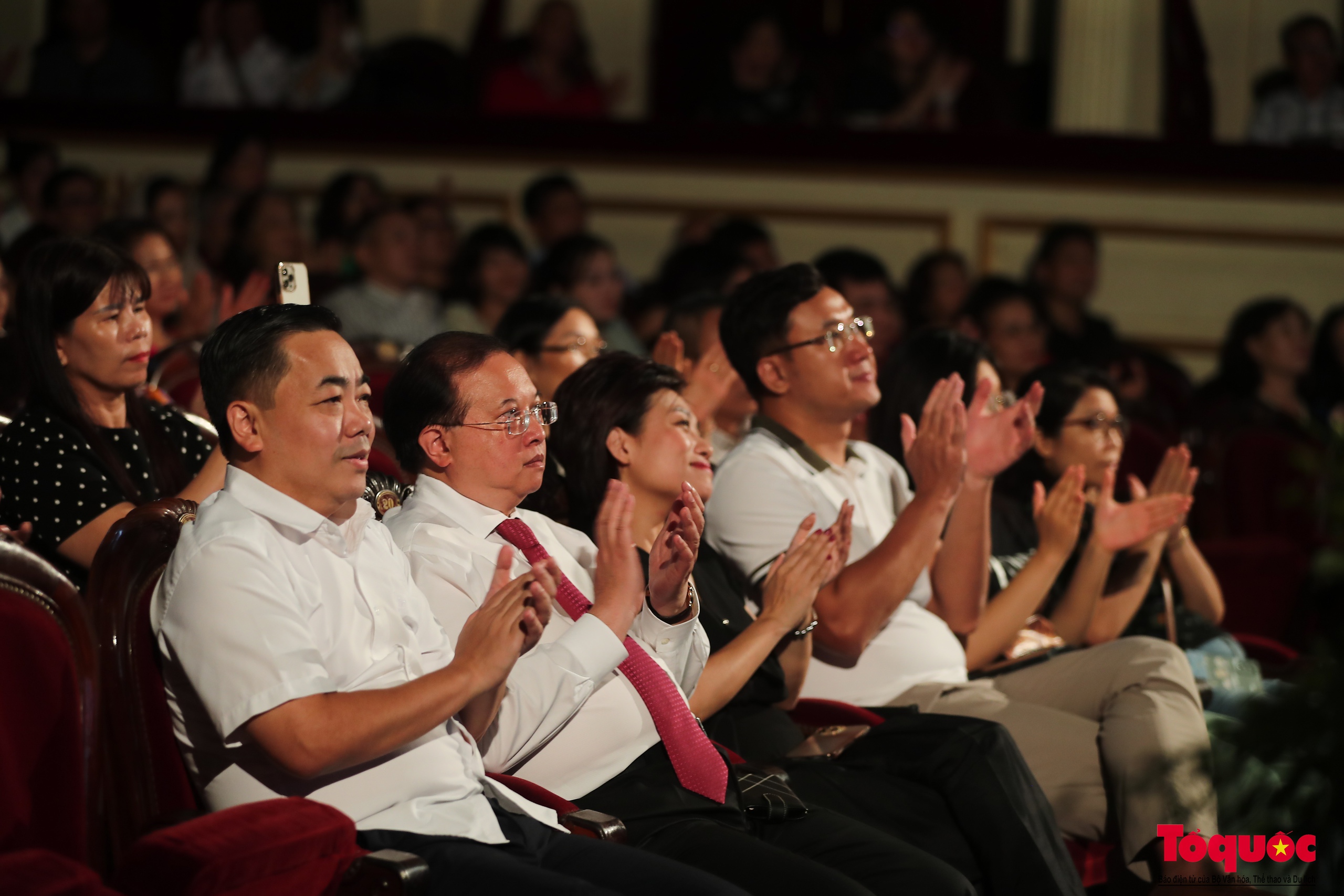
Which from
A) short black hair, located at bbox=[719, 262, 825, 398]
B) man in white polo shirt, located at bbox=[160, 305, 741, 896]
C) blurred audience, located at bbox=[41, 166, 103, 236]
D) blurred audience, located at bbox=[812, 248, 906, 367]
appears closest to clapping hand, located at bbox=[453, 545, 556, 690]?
man in white polo shirt, located at bbox=[160, 305, 741, 896]

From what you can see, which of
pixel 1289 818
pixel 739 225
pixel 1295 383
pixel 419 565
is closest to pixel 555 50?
pixel 739 225

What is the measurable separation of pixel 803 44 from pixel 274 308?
612 centimetres

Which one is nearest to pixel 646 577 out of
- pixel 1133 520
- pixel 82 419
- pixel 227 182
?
pixel 82 419

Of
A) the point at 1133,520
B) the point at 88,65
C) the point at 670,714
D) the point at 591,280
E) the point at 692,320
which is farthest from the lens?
the point at 88,65

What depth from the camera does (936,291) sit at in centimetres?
505

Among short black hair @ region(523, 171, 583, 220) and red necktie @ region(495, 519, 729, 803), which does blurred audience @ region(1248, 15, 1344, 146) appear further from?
red necktie @ region(495, 519, 729, 803)

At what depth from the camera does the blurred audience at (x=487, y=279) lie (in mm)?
4613

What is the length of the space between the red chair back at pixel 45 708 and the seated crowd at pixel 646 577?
0.11 meters

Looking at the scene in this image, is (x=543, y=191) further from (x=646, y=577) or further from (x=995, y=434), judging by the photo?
(x=646, y=577)

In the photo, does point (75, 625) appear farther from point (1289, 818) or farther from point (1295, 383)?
point (1295, 383)

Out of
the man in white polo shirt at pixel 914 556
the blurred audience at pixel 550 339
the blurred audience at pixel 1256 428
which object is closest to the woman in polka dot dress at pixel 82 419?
the blurred audience at pixel 550 339

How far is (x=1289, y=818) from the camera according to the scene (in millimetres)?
1339

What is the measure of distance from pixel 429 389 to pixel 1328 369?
384cm

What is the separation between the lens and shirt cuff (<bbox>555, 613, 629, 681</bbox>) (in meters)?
1.98
